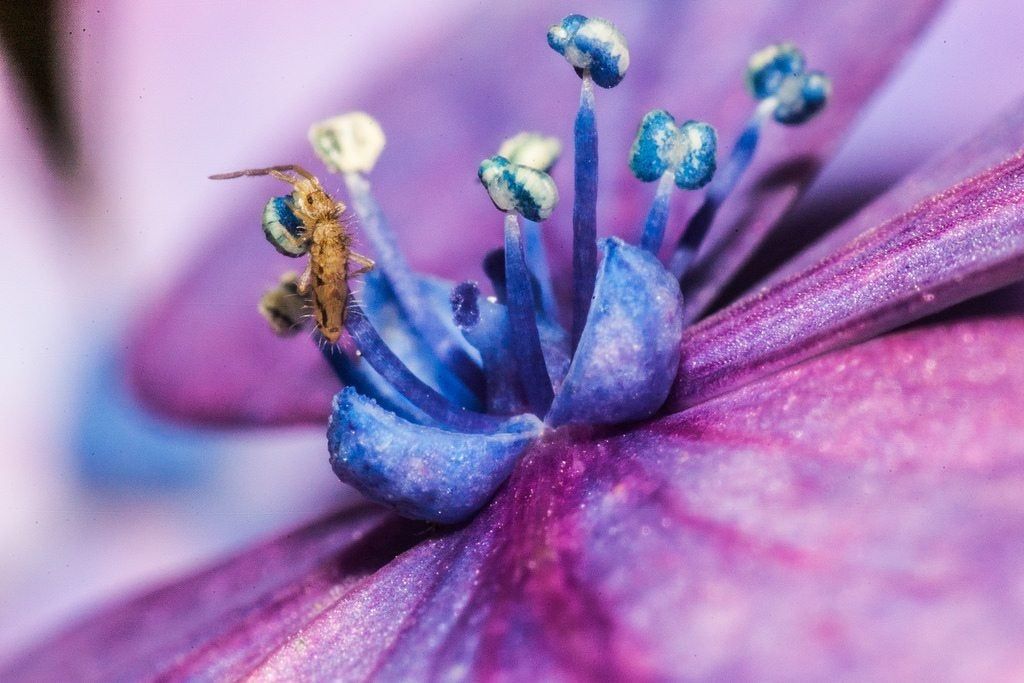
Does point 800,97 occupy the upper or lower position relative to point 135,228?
lower

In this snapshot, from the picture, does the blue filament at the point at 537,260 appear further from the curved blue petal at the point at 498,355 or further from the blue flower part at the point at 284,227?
the blue flower part at the point at 284,227

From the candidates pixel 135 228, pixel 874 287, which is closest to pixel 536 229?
pixel 874 287

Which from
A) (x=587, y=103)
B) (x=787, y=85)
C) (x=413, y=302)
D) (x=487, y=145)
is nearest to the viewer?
(x=587, y=103)

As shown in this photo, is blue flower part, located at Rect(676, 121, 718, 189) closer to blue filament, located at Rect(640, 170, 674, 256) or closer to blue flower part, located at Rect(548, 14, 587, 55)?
blue filament, located at Rect(640, 170, 674, 256)

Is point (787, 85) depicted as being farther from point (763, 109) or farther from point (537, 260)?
point (537, 260)

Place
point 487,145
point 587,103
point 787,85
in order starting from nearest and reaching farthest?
point 587,103 < point 787,85 < point 487,145

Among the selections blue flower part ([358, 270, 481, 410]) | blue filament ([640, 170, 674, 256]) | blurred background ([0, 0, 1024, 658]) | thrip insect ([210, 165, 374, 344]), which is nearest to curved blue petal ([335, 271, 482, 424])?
blue flower part ([358, 270, 481, 410])

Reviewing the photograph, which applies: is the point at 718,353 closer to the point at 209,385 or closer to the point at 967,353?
the point at 967,353
